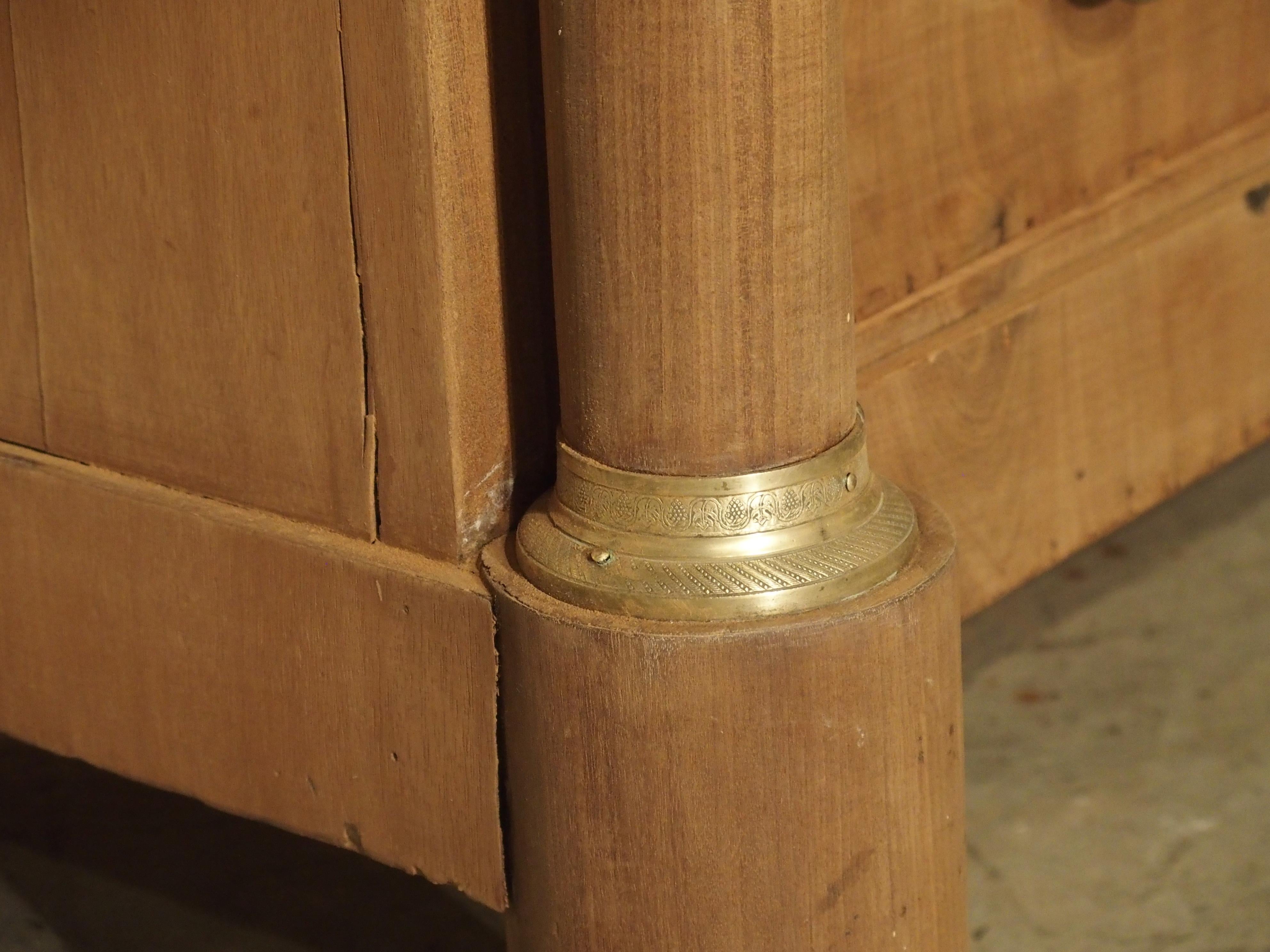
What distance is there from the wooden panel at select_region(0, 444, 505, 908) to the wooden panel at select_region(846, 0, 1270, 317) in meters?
0.37

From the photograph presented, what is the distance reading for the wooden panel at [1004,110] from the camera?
120cm

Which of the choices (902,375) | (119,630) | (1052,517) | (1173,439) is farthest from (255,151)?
(1173,439)

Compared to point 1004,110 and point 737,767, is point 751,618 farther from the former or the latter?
point 1004,110

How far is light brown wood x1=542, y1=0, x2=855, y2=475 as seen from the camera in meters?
0.90

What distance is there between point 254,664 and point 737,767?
319mm

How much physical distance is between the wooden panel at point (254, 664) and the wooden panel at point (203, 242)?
3cm

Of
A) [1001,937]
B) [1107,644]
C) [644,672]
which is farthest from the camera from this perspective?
[1107,644]

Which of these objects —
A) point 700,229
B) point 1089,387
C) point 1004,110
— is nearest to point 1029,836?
point 1089,387

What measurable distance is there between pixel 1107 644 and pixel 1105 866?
35 cm

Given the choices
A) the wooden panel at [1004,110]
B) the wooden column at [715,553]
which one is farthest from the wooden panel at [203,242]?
the wooden panel at [1004,110]

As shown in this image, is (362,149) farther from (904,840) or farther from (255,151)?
(904,840)

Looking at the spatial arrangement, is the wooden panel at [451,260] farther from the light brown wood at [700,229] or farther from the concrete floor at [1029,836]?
the concrete floor at [1029,836]

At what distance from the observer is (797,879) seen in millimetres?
987

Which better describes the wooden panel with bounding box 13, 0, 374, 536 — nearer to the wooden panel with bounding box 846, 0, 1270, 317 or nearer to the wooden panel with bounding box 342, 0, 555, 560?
the wooden panel with bounding box 342, 0, 555, 560
